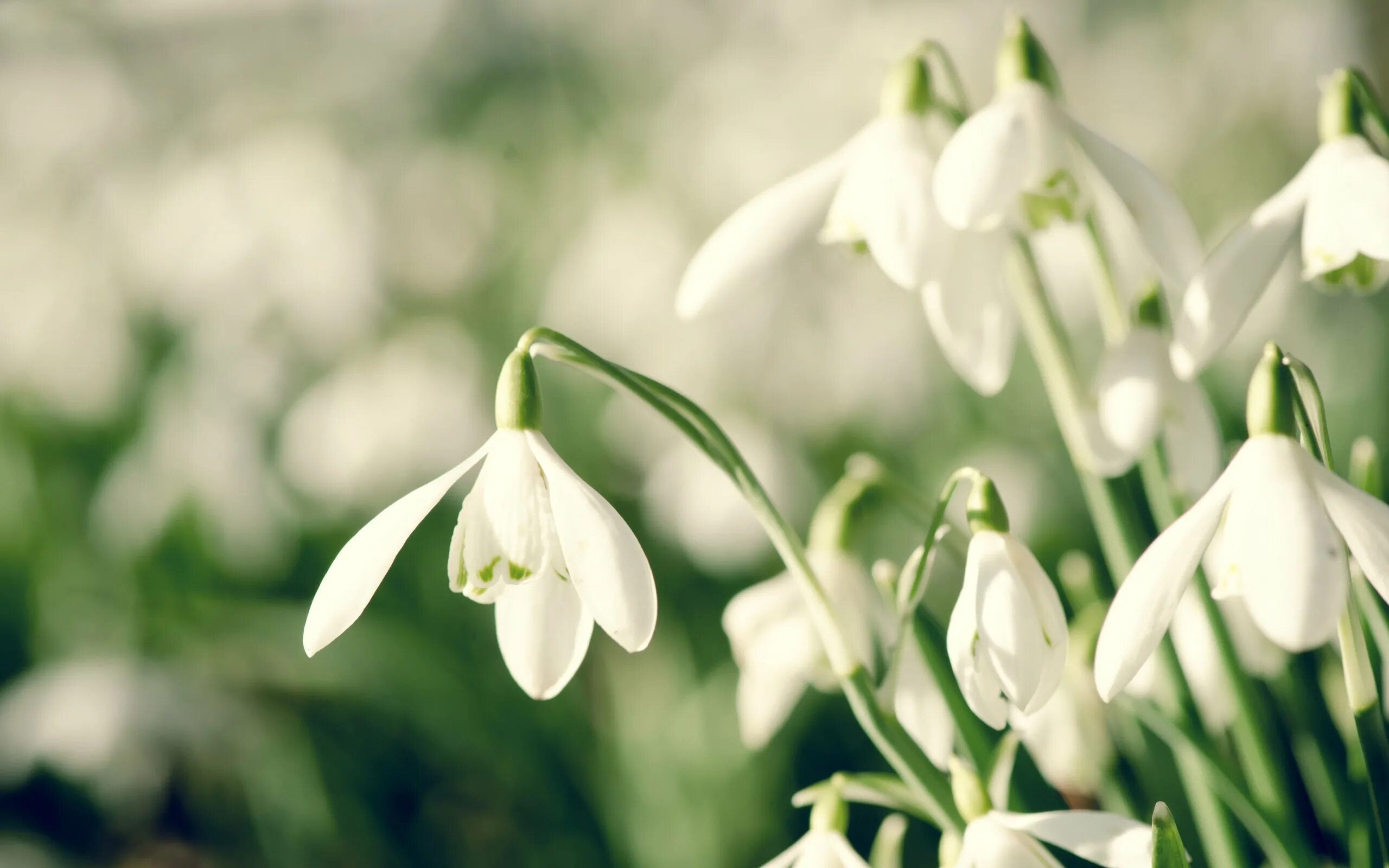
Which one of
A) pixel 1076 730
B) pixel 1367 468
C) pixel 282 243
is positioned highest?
pixel 282 243

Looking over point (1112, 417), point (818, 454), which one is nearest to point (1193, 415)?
point (1112, 417)

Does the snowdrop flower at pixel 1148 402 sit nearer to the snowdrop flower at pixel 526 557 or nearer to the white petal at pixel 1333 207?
the white petal at pixel 1333 207

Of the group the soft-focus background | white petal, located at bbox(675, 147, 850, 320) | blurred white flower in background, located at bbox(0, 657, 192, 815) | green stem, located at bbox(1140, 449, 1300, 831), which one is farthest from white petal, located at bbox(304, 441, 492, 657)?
blurred white flower in background, located at bbox(0, 657, 192, 815)

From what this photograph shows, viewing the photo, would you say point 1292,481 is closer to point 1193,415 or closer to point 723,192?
point 1193,415

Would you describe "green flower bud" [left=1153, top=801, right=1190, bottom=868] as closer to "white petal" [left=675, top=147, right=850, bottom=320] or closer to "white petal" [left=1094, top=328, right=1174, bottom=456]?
"white petal" [left=1094, top=328, right=1174, bottom=456]

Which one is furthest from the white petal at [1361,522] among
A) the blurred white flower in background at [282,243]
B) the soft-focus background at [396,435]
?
the blurred white flower in background at [282,243]

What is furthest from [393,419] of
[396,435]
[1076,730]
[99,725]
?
[1076,730]

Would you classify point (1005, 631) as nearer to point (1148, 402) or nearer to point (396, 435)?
point (1148, 402)
